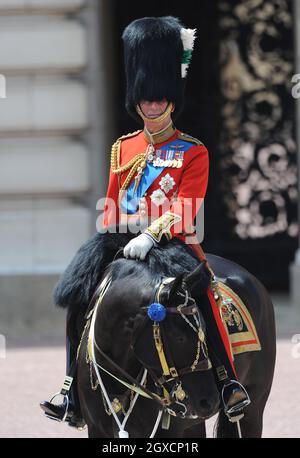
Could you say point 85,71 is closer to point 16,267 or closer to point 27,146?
point 27,146

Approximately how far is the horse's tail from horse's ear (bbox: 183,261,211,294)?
0.41m

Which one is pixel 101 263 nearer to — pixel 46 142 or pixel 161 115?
pixel 161 115

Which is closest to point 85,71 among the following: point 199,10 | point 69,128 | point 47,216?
point 69,128

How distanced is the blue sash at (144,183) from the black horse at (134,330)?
127mm

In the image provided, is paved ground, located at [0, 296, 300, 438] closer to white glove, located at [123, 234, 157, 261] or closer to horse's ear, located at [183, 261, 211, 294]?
horse's ear, located at [183, 261, 211, 294]

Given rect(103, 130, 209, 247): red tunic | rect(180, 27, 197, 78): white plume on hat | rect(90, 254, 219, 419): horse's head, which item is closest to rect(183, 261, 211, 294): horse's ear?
rect(90, 254, 219, 419): horse's head

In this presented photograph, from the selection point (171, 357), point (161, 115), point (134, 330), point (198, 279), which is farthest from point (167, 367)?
point (161, 115)

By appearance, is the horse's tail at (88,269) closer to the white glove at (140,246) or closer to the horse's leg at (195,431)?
the white glove at (140,246)

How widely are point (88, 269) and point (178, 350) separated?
0.68 metres

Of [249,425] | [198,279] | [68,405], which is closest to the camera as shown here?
[198,279]

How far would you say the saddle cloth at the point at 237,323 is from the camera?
18.5 feet

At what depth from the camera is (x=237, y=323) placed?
18.6 ft

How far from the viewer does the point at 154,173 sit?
5285 mm

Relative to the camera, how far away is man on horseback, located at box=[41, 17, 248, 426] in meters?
5.19
